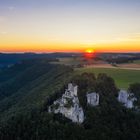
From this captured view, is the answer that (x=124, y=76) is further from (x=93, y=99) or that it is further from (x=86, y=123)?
(x=86, y=123)

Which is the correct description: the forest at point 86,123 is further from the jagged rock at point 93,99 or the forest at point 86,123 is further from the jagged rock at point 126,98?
the jagged rock at point 126,98

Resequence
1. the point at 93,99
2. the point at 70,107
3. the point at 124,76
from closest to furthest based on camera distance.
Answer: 1. the point at 70,107
2. the point at 93,99
3. the point at 124,76

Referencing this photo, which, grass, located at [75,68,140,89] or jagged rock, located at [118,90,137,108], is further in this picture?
grass, located at [75,68,140,89]

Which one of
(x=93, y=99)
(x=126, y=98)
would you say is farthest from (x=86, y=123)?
(x=126, y=98)

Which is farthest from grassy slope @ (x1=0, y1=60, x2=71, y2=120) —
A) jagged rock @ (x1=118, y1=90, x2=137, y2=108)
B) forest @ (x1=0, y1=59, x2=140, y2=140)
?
jagged rock @ (x1=118, y1=90, x2=137, y2=108)

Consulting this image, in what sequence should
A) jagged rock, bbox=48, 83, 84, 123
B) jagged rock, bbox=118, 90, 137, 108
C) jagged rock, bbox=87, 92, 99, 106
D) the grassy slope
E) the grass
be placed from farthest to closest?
the grassy slope, the grass, jagged rock, bbox=118, 90, 137, 108, jagged rock, bbox=87, 92, 99, 106, jagged rock, bbox=48, 83, 84, 123

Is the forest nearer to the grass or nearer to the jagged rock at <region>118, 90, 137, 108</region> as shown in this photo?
the jagged rock at <region>118, 90, 137, 108</region>
